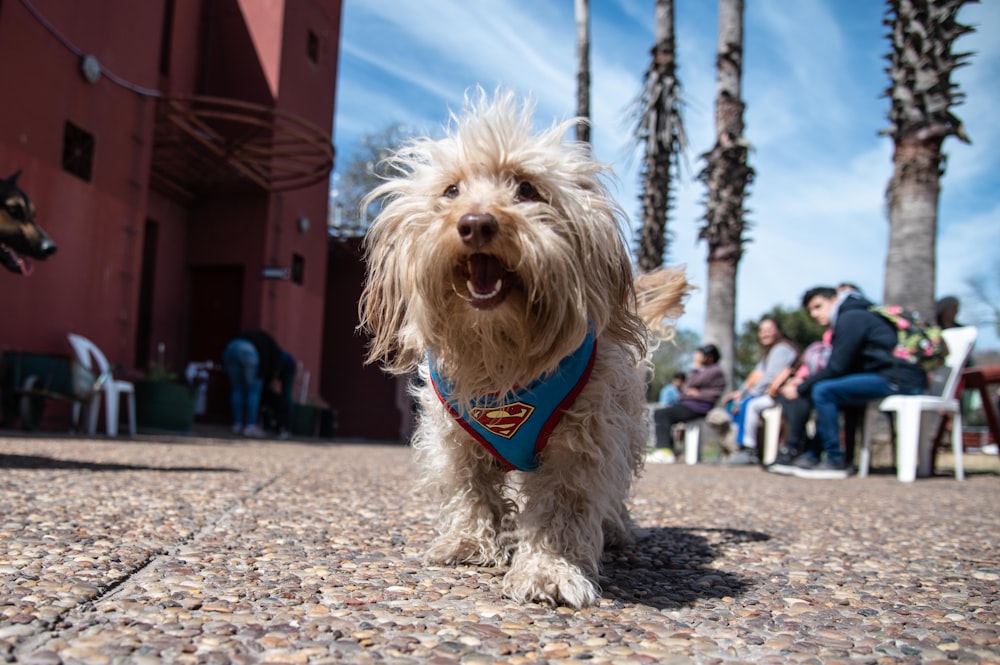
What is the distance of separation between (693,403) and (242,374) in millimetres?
7128

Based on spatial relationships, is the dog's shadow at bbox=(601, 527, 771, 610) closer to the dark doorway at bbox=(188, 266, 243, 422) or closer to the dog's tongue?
the dog's tongue

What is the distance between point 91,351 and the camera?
1025 centimetres

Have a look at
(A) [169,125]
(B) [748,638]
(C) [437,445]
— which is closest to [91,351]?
(A) [169,125]

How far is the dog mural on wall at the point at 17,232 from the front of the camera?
27.5ft

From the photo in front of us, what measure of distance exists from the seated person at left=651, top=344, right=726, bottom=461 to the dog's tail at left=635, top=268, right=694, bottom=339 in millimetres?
7222

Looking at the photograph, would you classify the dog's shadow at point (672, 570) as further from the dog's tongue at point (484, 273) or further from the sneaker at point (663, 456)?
the sneaker at point (663, 456)

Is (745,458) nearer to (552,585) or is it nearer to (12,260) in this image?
(552,585)

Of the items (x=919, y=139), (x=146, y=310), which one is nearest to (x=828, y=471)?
(x=919, y=139)

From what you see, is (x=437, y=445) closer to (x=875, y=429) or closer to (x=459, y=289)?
(x=459, y=289)

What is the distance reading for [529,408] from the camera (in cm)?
264

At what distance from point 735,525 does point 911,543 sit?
0.90 metres

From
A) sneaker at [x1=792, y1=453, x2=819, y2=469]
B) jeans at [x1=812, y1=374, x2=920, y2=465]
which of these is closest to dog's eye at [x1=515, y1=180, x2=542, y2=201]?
jeans at [x1=812, y1=374, x2=920, y2=465]

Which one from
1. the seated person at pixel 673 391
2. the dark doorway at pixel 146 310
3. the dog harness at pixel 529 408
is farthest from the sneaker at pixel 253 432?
the dog harness at pixel 529 408

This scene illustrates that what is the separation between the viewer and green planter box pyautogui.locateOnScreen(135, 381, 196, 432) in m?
11.2
